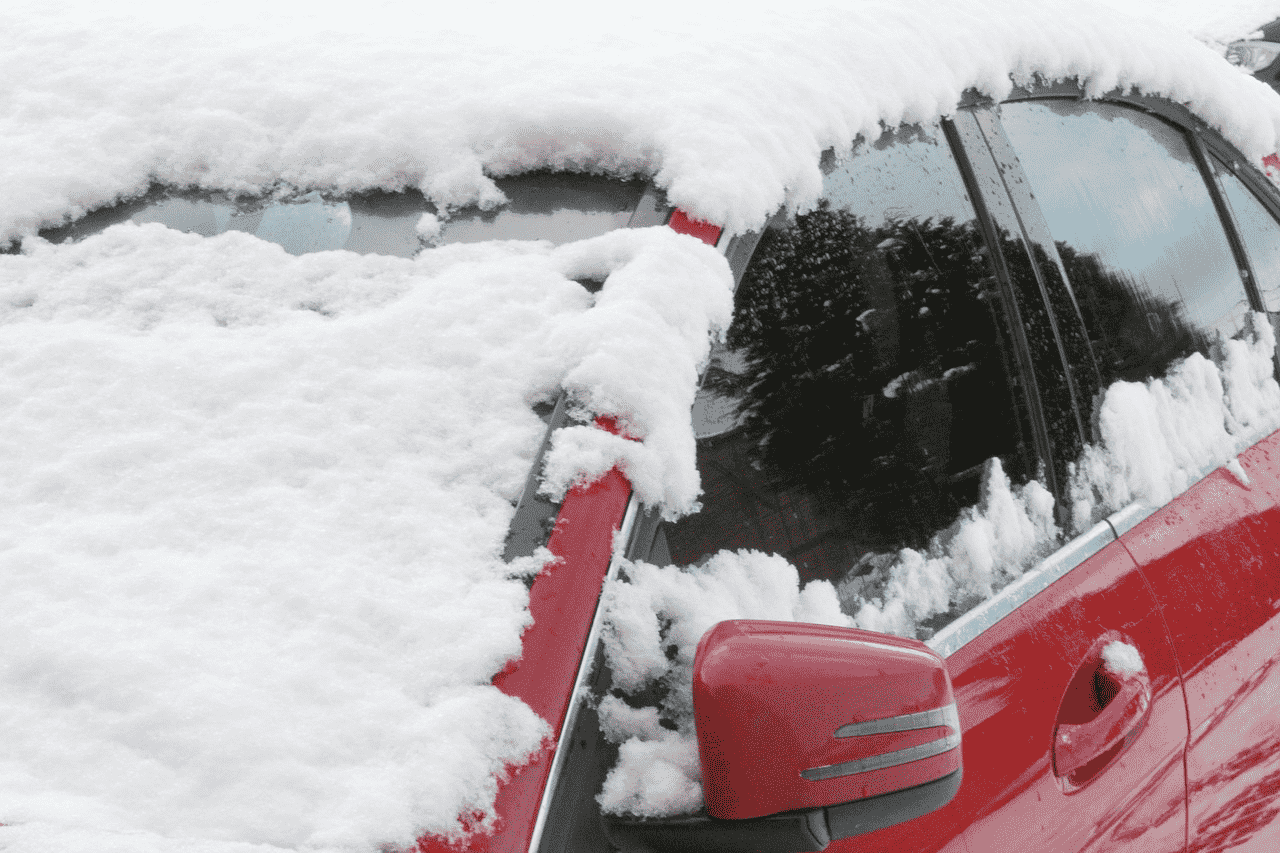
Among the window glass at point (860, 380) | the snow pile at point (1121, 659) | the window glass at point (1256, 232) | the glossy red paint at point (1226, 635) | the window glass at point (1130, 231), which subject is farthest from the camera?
the window glass at point (1256, 232)

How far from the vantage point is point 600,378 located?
112 centimetres

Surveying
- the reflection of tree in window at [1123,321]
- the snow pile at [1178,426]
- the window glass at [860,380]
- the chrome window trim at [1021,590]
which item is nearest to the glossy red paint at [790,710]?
the window glass at [860,380]

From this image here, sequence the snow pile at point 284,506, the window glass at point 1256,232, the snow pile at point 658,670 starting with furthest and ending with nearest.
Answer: the window glass at point 1256,232 → the snow pile at point 658,670 → the snow pile at point 284,506

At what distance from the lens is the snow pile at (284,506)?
33.8 inches

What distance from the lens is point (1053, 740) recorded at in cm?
143

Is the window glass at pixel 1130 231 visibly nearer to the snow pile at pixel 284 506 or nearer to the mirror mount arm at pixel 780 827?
the snow pile at pixel 284 506

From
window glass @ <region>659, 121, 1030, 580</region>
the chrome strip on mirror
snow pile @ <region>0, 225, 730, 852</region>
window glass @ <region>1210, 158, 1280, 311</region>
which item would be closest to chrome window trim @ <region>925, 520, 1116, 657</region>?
window glass @ <region>659, 121, 1030, 580</region>

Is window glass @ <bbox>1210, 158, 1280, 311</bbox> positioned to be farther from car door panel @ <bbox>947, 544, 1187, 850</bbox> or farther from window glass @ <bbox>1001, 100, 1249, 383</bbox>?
car door panel @ <bbox>947, 544, 1187, 850</bbox>

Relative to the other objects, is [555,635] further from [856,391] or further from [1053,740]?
[1053,740]

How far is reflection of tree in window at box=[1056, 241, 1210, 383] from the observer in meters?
1.78

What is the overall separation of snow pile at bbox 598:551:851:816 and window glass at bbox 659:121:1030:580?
0.04 meters

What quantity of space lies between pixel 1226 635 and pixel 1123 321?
0.57 m

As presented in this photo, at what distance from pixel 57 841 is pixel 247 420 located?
477 millimetres

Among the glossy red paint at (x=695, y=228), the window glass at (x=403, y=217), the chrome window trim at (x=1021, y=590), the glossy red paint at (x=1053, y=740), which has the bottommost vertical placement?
the glossy red paint at (x=1053, y=740)
